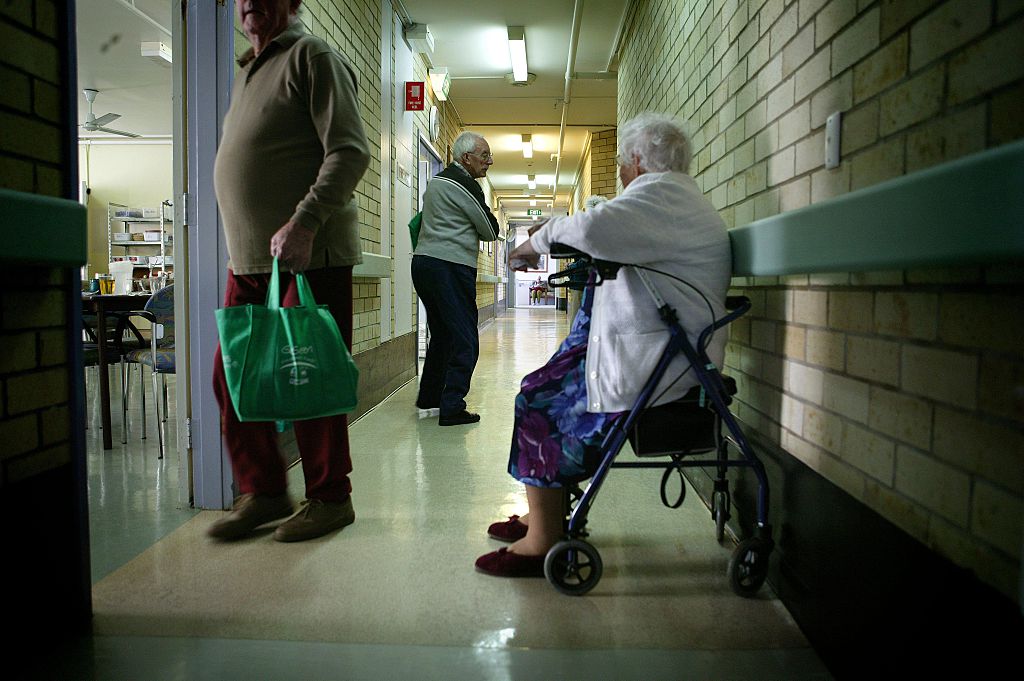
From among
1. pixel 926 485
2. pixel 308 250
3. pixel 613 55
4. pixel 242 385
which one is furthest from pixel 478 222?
pixel 613 55

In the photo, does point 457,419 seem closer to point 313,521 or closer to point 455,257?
point 455,257

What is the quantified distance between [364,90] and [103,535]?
301cm

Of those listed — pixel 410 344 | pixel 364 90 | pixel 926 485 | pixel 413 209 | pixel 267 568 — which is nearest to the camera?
pixel 926 485

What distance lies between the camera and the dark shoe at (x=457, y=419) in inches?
149

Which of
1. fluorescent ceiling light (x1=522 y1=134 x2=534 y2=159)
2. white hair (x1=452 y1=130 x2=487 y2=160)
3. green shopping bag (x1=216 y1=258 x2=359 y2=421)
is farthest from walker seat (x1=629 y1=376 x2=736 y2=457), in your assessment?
fluorescent ceiling light (x1=522 y1=134 x2=534 y2=159)

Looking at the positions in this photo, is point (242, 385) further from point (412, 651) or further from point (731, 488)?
point (731, 488)

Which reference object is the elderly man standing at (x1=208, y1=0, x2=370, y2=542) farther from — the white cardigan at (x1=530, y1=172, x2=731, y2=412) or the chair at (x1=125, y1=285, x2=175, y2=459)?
the chair at (x1=125, y1=285, x2=175, y2=459)

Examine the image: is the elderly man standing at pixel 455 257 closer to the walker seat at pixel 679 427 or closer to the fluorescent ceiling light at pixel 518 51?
the walker seat at pixel 679 427

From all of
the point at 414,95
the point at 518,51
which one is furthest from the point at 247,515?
the point at 518,51

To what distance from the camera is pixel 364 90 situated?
165 inches

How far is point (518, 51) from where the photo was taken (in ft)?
20.9

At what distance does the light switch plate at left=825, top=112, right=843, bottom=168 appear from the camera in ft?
4.70

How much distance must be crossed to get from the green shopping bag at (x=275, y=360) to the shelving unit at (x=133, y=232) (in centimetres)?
1070

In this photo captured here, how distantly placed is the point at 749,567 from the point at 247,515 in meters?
1.47
